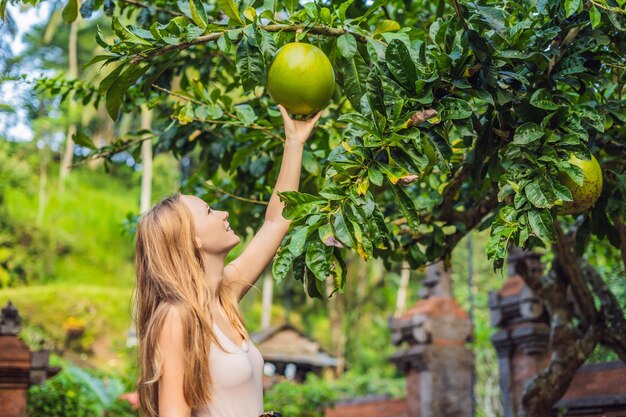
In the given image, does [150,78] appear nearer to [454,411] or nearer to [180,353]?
[180,353]

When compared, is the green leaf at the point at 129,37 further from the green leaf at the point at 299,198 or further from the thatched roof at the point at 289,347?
the thatched roof at the point at 289,347

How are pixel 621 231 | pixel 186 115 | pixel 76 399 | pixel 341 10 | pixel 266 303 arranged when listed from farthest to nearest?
pixel 266 303
pixel 76 399
pixel 621 231
pixel 186 115
pixel 341 10

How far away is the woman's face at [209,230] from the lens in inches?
98.1

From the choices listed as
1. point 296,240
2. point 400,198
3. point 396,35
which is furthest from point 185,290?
point 396,35

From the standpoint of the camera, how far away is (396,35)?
8.86 feet

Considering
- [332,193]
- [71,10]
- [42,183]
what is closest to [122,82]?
[71,10]

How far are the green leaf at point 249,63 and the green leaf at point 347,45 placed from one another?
0.85 ft

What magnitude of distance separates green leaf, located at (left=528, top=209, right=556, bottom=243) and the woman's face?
86cm

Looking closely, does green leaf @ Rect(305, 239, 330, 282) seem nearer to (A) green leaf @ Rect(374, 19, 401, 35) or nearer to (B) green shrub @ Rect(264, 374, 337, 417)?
(A) green leaf @ Rect(374, 19, 401, 35)

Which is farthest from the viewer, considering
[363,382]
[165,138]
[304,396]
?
[363,382]

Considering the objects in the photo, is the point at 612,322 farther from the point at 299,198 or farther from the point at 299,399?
the point at 299,399

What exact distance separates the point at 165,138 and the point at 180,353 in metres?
2.17

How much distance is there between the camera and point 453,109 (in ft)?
8.32

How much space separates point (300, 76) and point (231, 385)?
888mm
